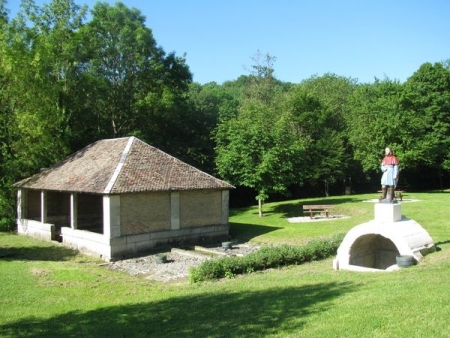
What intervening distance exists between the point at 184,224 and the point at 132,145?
541 centimetres

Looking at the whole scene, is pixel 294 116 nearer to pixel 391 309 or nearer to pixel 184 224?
pixel 184 224

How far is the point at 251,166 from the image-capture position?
3012 cm

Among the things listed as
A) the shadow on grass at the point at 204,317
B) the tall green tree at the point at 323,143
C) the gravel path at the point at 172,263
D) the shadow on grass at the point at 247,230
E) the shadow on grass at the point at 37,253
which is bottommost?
the gravel path at the point at 172,263

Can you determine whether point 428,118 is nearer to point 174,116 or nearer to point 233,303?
point 174,116

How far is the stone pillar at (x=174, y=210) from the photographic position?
73.9ft

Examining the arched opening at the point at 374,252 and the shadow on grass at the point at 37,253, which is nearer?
the arched opening at the point at 374,252

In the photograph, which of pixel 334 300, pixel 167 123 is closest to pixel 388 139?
pixel 167 123

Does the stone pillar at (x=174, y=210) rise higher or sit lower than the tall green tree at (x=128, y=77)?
lower

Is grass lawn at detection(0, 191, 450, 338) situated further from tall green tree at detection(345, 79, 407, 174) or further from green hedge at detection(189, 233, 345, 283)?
tall green tree at detection(345, 79, 407, 174)

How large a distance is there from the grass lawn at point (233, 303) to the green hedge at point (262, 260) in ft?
1.81

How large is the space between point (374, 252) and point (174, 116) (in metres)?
25.9

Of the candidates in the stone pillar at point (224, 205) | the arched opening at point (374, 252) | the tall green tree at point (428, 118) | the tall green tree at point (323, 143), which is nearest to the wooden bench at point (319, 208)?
the stone pillar at point (224, 205)

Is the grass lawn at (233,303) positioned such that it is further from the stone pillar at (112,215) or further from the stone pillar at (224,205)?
the stone pillar at (224,205)

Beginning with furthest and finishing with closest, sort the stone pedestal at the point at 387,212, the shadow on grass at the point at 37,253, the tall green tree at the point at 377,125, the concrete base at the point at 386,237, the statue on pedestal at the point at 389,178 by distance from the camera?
the tall green tree at the point at 377,125 → the shadow on grass at the point at 37,253 → the statue on pedestal at the point at 389,178 → the stone pedestal at the point at 387,212 → the concrete base at the point at 386,237
